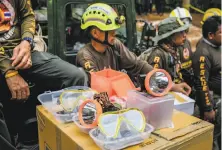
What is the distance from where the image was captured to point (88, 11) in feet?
9.85

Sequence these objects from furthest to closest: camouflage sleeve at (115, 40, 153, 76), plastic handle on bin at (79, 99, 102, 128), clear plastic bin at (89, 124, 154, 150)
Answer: camouflage sleeve at (115, 40, 153, 76), plastic handle on bin at (79, 99, 102, 128), clear plastic bin at (89, 124, 154, 150)

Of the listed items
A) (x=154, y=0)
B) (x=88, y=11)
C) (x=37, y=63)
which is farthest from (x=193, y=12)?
(x=37, y=63)

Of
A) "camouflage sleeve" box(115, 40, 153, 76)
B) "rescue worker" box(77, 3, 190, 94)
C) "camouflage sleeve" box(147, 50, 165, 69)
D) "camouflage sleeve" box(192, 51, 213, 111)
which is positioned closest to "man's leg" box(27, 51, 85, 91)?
"rescue worker" box(77, 3, 190, 94)

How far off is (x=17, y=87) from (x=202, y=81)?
210 cm

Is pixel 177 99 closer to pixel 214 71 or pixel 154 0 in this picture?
pixel 214 71

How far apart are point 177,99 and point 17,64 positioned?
1.24m

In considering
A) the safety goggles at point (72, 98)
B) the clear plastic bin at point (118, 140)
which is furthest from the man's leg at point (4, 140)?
the clear plastic bin at point (118, 140)

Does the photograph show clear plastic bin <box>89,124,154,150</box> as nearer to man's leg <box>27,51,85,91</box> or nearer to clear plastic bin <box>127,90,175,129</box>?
clear plastic bin <box>127,90,175,129</box>

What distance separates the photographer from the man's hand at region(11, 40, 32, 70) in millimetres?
2152

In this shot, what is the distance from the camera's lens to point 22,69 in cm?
229

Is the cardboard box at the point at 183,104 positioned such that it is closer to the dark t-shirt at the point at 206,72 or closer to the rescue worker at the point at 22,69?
the rescue worker at the point at 22,69

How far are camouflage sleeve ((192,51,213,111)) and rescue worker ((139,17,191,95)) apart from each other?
0.57 ft

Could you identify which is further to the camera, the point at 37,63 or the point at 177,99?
the point at 177,99

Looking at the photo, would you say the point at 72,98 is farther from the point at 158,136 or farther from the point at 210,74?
the point at 210,74
